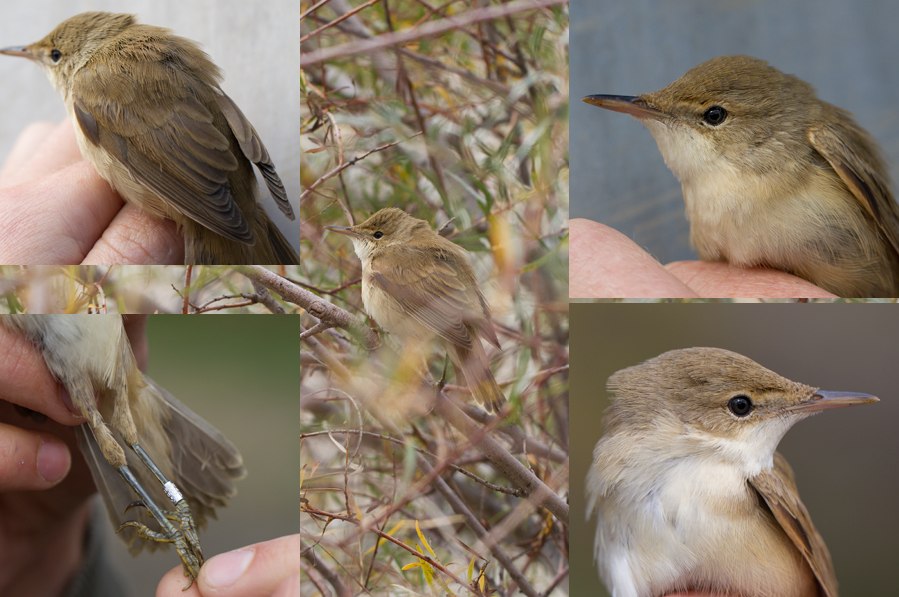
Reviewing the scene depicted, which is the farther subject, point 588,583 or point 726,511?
point 588,583

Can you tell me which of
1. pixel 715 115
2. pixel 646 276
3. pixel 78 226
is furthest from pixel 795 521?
pixel 78 226

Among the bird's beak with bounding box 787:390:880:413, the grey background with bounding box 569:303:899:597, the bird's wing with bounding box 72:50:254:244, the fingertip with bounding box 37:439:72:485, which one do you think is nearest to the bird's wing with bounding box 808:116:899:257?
the grey background with bounding box 569:303:899:597

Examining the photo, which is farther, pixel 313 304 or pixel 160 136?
pixel 313 304

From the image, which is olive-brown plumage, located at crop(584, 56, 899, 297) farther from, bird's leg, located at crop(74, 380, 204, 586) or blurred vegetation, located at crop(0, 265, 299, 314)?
bird's leg, located at crop(74, 380, 204, 586)

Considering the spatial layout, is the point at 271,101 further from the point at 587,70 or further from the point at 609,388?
the point at 609,388

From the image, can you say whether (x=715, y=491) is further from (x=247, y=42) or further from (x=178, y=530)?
(x=247, y=42)

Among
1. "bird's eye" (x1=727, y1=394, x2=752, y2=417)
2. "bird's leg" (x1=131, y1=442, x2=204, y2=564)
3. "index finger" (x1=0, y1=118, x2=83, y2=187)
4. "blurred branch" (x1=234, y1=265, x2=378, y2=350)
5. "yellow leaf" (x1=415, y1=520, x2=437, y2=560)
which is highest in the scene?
"index finger" (x1=0, y1=118, x2=83, y2=187)

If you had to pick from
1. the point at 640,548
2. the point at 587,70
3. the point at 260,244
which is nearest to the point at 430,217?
the point at 260,244
